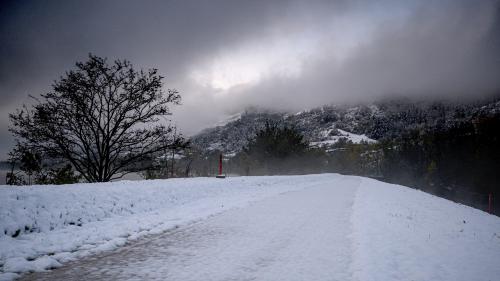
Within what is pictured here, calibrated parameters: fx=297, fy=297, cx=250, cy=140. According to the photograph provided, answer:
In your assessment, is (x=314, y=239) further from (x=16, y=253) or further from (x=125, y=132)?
(x=125, y=132)

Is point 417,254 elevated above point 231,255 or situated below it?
below

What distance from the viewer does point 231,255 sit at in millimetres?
5098

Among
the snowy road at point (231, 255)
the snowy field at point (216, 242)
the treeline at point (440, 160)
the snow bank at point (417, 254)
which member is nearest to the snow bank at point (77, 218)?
the snowy field at point (216, 242)

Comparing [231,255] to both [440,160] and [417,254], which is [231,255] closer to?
[417,254]

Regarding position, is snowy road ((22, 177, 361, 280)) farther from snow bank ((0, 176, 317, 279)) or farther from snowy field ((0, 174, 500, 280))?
snow bank ((0, 176, 317, 279))

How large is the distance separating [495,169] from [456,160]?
12.9 metres

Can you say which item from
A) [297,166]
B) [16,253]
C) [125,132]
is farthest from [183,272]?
[297,166]

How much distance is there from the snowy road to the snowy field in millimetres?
19

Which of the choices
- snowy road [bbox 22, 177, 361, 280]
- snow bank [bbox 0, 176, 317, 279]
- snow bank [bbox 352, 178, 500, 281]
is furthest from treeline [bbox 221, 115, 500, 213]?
snowy road [bbox 22, 177, 361, 280]

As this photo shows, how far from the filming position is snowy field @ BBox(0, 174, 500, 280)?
4.42 metres

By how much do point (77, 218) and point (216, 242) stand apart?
3595mm

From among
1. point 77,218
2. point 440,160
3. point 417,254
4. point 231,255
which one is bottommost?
point 417,254

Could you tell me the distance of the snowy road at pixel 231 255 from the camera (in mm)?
4133

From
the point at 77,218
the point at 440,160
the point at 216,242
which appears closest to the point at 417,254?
the point at 216,242
